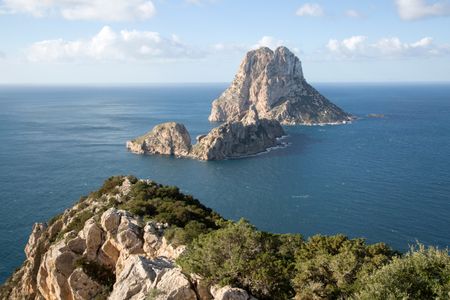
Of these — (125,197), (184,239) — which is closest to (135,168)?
(125,197)

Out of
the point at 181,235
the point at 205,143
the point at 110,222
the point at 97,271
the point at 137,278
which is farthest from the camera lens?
the point at 205,143

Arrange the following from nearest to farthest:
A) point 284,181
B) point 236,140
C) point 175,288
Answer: point 175,288, point 284,181, point 236,140

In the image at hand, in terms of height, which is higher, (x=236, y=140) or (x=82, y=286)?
(x=82, y=286)

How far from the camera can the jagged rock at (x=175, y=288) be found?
22438mm

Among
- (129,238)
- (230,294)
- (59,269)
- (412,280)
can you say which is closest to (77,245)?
(59,269)

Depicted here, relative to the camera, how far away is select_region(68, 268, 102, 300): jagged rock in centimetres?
3294

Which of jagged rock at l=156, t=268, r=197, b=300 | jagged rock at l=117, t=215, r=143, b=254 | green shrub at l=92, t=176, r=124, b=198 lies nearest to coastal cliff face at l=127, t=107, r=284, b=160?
green shrub at l=92, t=176, r=124, b=198

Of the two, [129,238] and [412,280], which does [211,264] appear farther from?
[129,238]

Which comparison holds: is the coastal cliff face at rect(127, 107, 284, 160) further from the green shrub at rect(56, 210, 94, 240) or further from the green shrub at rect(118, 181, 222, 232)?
the green shrub at rect(56, 210, 94, 240)

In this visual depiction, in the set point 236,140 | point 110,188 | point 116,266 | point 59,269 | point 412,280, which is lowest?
point 236,140

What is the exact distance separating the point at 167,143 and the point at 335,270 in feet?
433

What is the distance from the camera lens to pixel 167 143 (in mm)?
153500

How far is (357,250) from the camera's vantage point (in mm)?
29047

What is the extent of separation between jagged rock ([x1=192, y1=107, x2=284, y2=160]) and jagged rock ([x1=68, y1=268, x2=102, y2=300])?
112 metres
